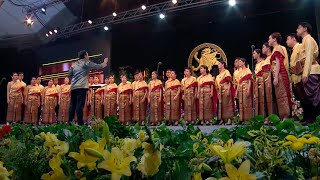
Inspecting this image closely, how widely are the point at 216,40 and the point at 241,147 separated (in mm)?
9471

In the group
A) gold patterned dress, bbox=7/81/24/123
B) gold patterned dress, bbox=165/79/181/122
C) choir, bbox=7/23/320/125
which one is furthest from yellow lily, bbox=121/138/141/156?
gold patterned dress, bbox=7/81/24/123

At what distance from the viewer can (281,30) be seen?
28.9ft

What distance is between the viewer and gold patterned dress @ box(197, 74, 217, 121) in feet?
23.1

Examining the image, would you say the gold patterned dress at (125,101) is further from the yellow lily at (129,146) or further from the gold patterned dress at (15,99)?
the yellow lily at (129,146)

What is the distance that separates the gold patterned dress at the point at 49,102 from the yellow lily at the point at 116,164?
31.7 ft

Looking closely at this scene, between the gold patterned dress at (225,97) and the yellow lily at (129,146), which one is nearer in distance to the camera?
the yellow lily at (129,146)

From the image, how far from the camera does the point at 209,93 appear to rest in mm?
7062

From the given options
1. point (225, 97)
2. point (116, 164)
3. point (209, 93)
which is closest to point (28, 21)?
A: point (209, 93)

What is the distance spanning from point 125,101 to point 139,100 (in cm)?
44

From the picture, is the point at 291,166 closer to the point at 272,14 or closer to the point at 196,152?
the point at 196,152

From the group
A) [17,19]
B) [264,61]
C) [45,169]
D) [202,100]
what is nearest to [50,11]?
[17,19]

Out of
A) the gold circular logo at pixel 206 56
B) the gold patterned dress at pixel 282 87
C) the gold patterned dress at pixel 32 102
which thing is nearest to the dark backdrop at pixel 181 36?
the gold circular logo at pixel 206 56

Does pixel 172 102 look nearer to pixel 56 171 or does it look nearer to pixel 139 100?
pixel 139 100

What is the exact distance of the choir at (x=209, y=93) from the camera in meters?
4.72
